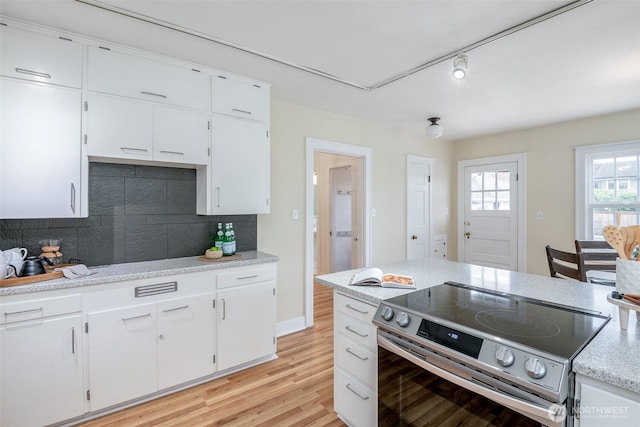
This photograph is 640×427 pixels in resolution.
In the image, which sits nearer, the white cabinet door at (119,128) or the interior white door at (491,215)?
the white cabinet door at (119,128)

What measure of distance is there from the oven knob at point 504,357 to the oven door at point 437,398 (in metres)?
0.10

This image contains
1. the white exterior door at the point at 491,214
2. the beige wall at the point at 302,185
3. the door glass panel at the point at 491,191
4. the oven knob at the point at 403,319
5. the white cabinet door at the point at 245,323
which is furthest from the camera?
the door glass panel at the point at 491,191

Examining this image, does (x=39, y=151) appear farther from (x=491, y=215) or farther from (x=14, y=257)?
(x=491, y=215)

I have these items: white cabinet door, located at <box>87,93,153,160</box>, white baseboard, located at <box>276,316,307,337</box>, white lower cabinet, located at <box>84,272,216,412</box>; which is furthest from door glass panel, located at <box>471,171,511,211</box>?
white cabinet door, located at <box>87,93,153,160</box>

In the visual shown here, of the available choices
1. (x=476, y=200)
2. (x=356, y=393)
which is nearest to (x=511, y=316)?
(x=356, y=393)

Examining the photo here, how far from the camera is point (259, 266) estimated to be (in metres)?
2.60

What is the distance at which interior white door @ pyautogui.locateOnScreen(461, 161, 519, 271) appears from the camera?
14.7 feet

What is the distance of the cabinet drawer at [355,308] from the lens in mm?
1647

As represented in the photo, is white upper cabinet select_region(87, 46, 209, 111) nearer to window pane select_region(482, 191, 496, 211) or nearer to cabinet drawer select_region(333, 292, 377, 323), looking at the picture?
cabinet drawer select_region(333, 292, 377, 323)

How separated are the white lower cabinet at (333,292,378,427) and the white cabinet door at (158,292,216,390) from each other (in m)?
1.05

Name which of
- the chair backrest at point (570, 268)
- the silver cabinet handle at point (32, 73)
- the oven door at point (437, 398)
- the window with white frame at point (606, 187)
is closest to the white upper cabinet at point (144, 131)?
the silver cabinet handle at point (32, 73)

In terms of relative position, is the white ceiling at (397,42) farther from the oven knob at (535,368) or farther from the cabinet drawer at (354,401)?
the cabinet drawer at (354,401)

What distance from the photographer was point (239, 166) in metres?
2.65

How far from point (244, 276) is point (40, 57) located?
1.94 m
